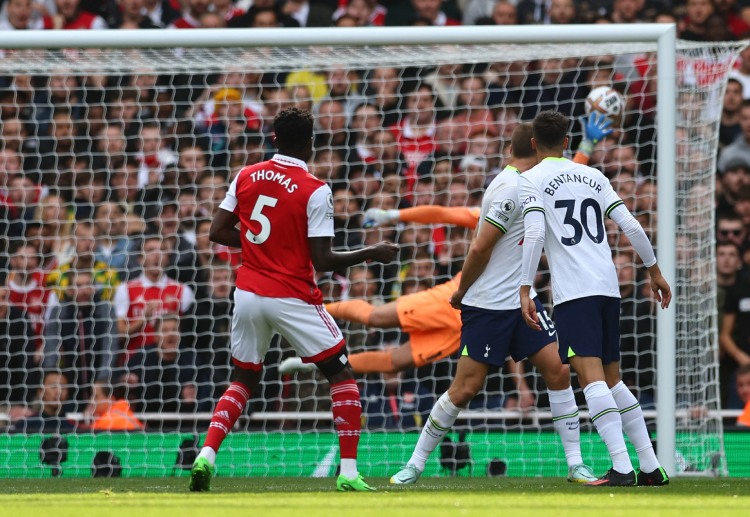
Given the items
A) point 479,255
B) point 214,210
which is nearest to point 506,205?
point 479,255

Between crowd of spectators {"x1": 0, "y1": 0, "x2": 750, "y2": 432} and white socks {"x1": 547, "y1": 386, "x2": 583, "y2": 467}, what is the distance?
2285 millimetres

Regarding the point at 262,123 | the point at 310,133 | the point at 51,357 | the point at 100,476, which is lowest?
the point at 100,476

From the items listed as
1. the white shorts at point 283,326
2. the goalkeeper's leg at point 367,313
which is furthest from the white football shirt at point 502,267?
the goalkeeper's leg at point 367,313

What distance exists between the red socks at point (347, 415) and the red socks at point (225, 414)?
0.51 meters

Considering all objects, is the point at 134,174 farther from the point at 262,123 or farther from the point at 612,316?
the point at 612,316

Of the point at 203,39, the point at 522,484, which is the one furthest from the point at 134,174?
the point at 522,484

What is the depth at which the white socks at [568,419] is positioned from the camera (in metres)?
6.94

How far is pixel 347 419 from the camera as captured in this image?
20.8 ft

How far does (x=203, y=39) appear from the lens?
27.5ft

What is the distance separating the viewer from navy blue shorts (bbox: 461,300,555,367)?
6746 millimetres

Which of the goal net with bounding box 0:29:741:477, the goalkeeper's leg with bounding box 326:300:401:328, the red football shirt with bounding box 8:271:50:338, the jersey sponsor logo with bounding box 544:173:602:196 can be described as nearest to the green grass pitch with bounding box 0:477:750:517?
the goal net with bounding box 0:29:741:477

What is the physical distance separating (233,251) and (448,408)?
3.75 meters

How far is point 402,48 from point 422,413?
111 inches

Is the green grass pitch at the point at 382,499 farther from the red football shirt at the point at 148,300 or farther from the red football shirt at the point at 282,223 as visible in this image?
the red football shirt at the point at 148,300
